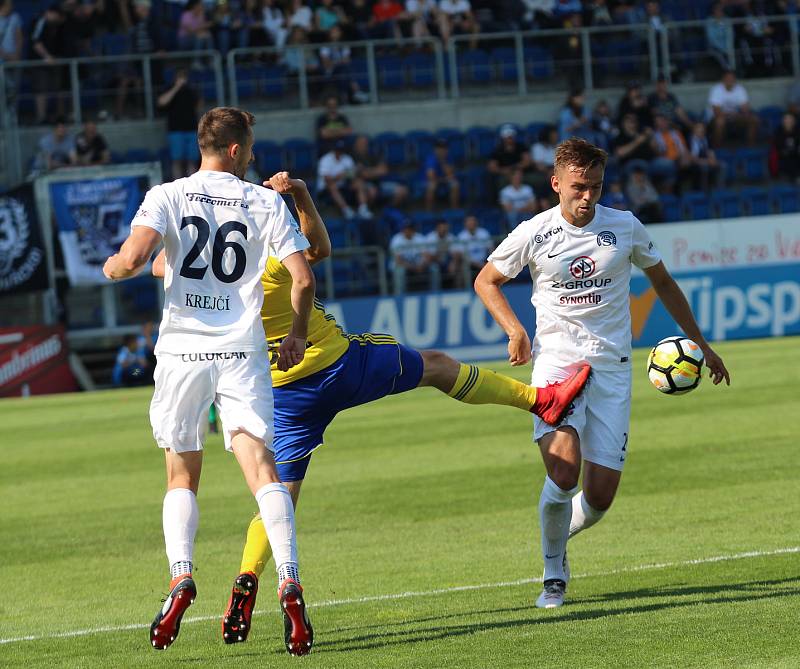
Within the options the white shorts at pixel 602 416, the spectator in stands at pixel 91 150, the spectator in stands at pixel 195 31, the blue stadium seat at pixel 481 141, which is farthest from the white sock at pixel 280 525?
the blue stadium seat at pixel 481 141

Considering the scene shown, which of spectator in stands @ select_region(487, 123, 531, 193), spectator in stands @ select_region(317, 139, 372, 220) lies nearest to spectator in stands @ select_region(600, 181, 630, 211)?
spectator in stands @ select_region(487, 123, 531, 193)

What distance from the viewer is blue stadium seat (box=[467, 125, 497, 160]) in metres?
26.5

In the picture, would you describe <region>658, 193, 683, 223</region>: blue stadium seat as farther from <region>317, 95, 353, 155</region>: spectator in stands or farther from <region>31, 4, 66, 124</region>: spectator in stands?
<region>31, 4, 66, 124</region>: spectator in stands

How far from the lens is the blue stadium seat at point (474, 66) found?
27188mm

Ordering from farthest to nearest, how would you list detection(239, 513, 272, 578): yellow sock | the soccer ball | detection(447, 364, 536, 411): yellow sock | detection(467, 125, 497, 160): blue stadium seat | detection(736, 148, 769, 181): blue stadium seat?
detection(736, 148, 769, 181): blue stadium seat, detection(467, 125, 497, 160): blue stadium seat, the soccer ball, detection(447, 364, 536, 411): yellow sock, detection(239, 513, 272, 578): yellow sock

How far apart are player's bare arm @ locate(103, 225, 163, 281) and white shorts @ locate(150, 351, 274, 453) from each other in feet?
A: 1.53

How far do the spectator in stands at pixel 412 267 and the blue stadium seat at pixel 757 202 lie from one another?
646 cm

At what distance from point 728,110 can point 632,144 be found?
3.10m

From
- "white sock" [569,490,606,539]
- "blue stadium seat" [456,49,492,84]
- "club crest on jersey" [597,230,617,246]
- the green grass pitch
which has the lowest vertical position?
the green grass pitch

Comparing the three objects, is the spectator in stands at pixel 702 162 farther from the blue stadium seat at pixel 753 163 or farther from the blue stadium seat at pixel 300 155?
the blue stadium seat at pixel 300 155

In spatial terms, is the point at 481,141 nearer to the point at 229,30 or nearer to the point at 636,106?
the point at 636,106

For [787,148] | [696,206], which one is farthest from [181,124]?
[787,148]

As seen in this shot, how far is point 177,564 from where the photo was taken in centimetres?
553

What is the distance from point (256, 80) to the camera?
26.1m
